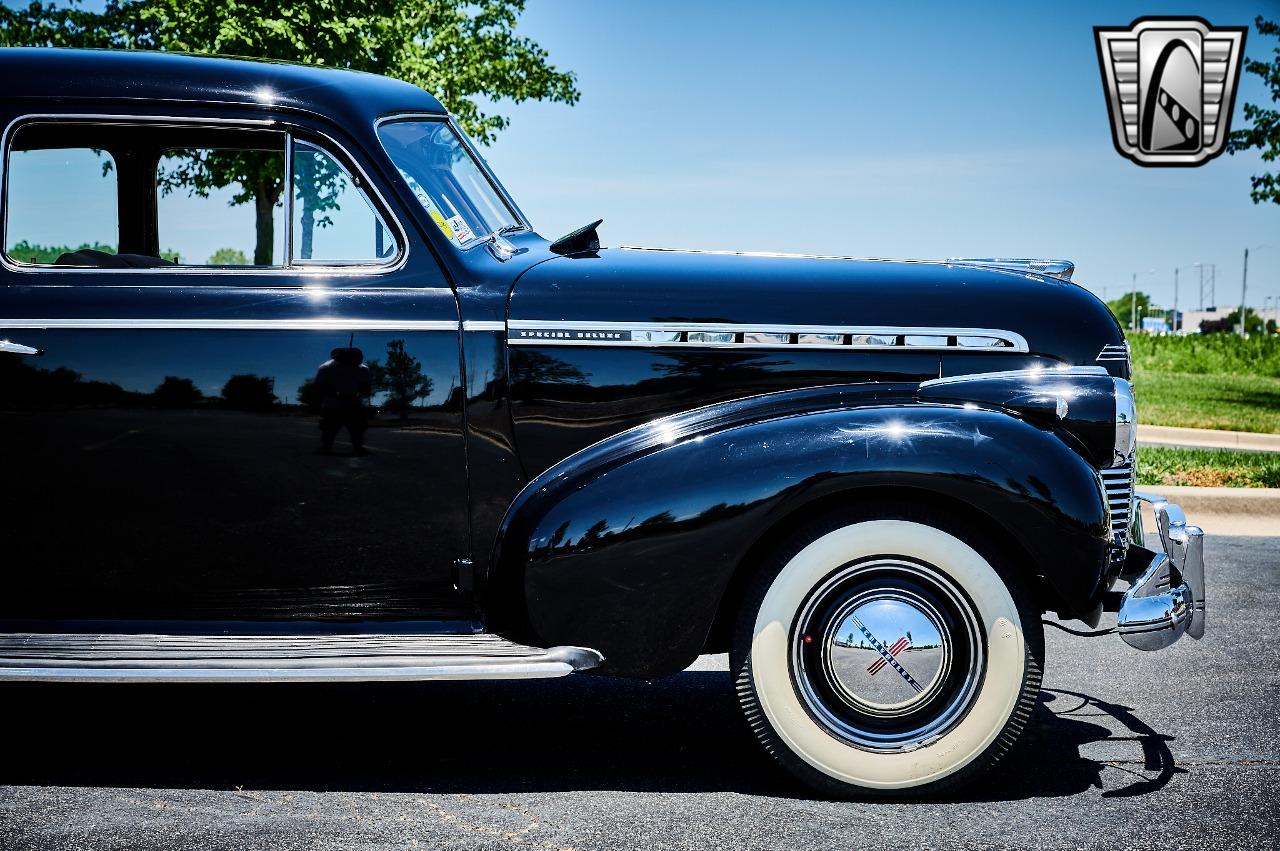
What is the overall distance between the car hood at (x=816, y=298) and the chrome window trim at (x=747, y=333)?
1 centimetres

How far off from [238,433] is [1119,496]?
2.50 meters

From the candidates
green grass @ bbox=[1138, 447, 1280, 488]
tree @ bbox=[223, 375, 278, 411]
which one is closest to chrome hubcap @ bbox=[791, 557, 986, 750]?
tree @ bbox=[223, 375, 278, 411]

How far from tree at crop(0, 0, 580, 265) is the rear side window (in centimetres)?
759

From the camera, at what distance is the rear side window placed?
365 centimetres

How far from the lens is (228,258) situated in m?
3.78

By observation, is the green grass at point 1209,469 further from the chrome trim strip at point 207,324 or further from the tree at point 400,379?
the chrome trim strip at point 207,324

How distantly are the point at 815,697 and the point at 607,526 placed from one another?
71 cm

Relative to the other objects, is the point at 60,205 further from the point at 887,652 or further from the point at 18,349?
the point at 887,652

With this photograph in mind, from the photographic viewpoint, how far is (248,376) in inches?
137

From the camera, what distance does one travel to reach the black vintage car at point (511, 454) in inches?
130

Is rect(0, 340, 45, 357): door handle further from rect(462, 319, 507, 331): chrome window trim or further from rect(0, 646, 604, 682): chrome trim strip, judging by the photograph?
rect(462, 319, 507, 331): chrome window trim

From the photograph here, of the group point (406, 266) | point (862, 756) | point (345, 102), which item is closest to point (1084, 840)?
point (862, 756)

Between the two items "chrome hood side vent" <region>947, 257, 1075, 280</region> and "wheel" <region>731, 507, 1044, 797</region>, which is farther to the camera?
"chrome hood side vent" <region>947, 257, 1075, 280</region>

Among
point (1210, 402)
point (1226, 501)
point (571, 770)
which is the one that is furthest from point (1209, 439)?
point (571, 770)
